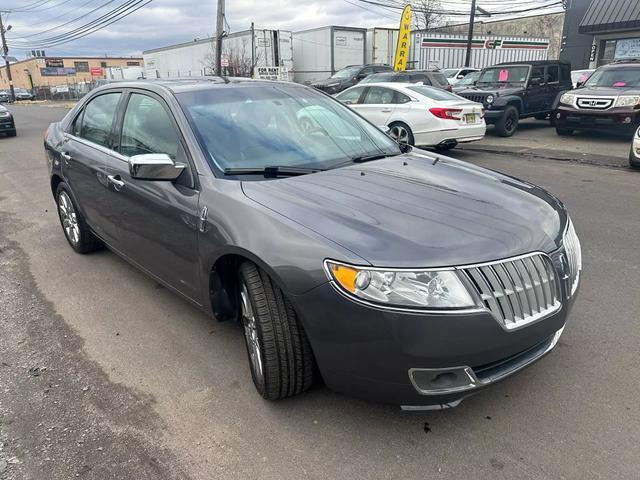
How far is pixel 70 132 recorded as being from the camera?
493 cm

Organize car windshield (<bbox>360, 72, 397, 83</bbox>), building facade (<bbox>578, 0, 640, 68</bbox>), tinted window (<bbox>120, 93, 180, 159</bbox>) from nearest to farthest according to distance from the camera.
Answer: tinted window (<bbox>120, 93, 180, 159</bbox>) → car windshield (<bbox>360, 72, 397, 83</bbox>) → building facade (<bbox>578, 0, 640, 68</bbox>)

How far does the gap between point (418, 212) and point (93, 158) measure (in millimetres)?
2927

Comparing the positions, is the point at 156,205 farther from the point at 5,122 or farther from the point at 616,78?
the point at 5,122

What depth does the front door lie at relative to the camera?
3.01 metres

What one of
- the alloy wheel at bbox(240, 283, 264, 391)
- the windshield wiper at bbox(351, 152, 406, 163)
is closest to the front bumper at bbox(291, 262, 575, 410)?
the alloy wheel at bbox(240, 283, 264, 391)

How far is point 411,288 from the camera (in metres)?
2.11

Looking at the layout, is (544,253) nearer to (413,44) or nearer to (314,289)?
(314,289)

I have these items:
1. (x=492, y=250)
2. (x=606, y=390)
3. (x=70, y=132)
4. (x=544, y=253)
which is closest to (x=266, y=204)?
(x=492, y=250)

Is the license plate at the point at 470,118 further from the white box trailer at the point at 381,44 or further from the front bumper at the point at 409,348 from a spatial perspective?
the white box trailer at the point at 381,44

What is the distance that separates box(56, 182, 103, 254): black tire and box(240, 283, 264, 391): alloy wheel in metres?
2.65

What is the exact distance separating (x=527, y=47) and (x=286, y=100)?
119 feet

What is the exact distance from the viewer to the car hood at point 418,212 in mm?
2205

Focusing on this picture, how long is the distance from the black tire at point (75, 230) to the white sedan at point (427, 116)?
19.9ft

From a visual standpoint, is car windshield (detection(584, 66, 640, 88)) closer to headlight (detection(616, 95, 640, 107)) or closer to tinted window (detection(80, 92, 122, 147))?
headlight (detection(616, 95, 640, 107))
